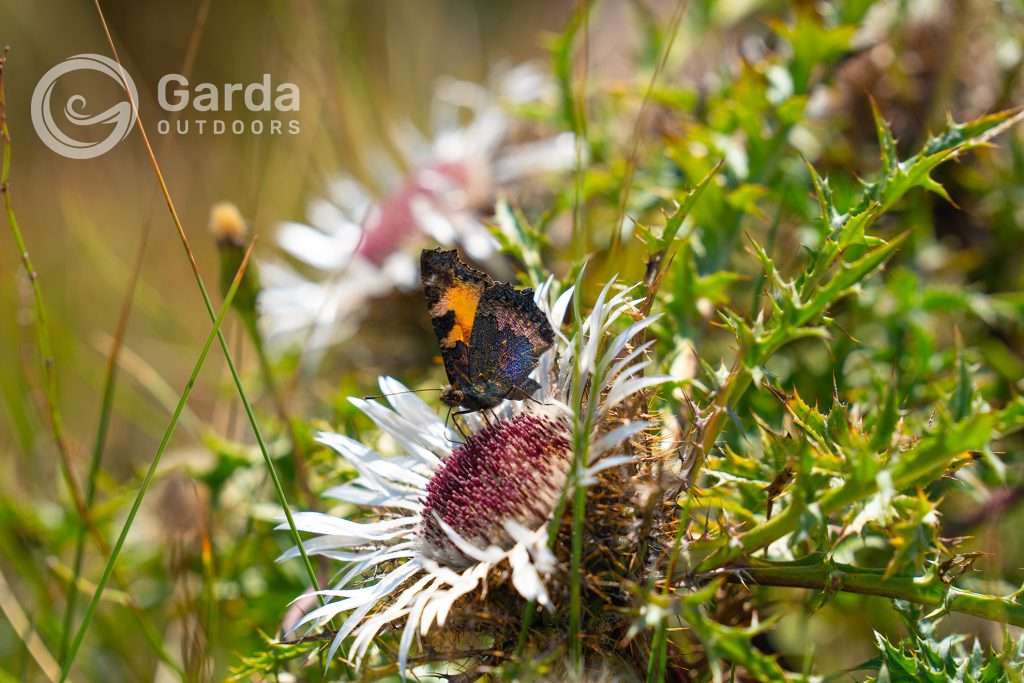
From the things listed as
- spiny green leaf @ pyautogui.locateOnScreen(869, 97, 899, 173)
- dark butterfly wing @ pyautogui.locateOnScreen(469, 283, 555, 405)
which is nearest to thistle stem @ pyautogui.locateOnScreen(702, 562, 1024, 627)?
dark butterfly wing @ pyautogui.locateOnScreen(469, 283, 555, 405)

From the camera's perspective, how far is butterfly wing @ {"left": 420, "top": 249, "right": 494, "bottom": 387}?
4.50ft

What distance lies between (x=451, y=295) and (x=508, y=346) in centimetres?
13

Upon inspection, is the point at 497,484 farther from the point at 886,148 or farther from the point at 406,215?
the point at 406,215

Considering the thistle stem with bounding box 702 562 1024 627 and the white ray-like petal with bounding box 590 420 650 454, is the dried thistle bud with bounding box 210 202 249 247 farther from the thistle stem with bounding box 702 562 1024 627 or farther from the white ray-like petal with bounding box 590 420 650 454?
the thistle stem with bounding box 702 562 1024 627

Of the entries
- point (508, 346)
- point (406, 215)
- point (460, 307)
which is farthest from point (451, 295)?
point (406, 215)

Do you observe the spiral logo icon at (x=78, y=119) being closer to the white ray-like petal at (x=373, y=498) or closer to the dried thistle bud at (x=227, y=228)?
the dried thistle bud at (x=227, y=228)

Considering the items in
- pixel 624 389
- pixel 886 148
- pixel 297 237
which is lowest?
pixel 624 389

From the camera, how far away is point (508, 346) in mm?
1343

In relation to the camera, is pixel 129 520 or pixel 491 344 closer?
pixel 129 520

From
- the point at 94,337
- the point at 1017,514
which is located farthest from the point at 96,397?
the point at 1017,514

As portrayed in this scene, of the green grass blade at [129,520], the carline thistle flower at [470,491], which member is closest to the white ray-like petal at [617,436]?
the carline thistle flower at [470,491]

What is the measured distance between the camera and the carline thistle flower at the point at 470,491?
44.9 inches

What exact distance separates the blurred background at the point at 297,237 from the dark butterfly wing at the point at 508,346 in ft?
1.65

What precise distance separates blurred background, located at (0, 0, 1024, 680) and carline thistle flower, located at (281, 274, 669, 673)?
308 millimetres
